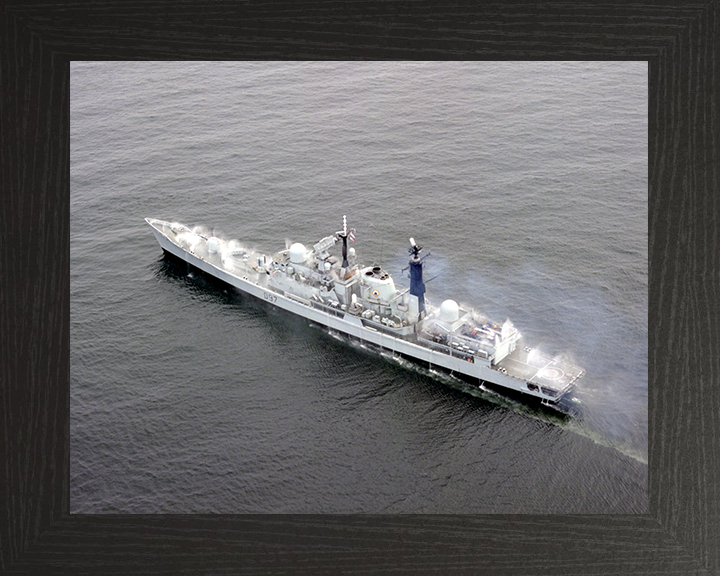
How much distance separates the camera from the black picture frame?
73.4ft

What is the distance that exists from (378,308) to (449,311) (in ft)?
17.7

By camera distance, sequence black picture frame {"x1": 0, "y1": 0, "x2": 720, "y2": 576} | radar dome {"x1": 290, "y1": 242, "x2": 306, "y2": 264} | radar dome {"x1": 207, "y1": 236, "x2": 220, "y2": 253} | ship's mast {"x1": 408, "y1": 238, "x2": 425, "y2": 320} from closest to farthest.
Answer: black picture frame {"x1": 0, "y1": 0, "x2": 720, "y2": 576} → ship's mast {"x1": 408, "y1": 238, "x2": 425, "y2": 320} → radar dome {"x1": 290, "y1": 242, "x2": 306, "y2": 264} → radar dome {"x1": 207, "y1": 236, "x2": 220, "y2": 253}

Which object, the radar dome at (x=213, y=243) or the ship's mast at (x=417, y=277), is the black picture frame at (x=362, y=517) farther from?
→ the radar dome at (x=213, y=243)

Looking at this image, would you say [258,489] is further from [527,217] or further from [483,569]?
[527,217]

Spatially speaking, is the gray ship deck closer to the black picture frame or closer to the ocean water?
the ocean water

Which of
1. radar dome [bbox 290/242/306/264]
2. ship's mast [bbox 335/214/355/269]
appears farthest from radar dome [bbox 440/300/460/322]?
radar dome [bbox 290/242/306/264]

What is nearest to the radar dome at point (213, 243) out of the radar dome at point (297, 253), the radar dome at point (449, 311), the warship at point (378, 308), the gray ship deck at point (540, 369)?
the warship at point (378, 308)

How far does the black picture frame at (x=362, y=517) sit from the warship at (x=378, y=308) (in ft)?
68.8

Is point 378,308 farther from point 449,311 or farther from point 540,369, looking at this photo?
point 540,369

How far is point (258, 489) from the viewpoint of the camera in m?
36.8

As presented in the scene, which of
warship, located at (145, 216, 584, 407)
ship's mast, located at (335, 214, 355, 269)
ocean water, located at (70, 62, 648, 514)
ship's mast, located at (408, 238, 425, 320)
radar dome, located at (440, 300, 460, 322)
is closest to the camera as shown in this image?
ocean water, located at (70, 62, 648, 514)

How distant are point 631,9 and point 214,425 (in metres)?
26.8

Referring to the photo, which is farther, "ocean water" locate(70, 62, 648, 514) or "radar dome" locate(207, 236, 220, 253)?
"radar dome" locate(207, 236, 220, 253)

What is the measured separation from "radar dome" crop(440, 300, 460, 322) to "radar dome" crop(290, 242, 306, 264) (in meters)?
10.0
